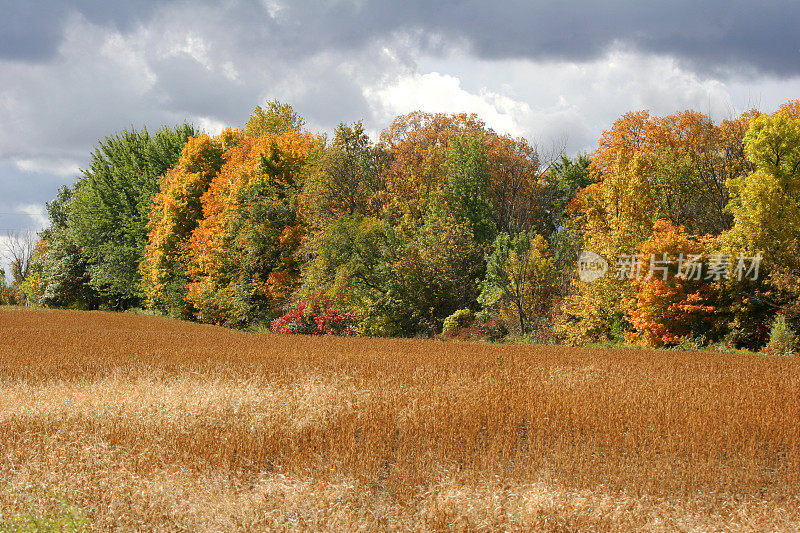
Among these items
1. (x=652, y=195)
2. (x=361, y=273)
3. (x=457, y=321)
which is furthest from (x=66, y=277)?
(x=652, y=195)

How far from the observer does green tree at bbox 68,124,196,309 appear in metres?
46.2

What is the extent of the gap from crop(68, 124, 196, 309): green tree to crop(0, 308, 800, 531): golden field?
1362 inches

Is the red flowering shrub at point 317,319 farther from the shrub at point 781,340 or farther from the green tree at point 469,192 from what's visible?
the shrub at point 781,340

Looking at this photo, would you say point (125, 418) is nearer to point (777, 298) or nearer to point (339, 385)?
point (339, 385)

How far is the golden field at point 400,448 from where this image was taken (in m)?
5.95

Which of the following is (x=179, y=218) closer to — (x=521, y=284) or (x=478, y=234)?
(x=478, y=234)

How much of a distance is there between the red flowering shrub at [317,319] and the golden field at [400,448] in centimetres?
1271

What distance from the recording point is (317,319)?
26609mm

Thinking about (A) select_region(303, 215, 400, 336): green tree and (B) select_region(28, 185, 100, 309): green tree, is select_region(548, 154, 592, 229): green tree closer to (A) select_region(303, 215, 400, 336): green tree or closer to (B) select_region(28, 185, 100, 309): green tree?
(A) select_region(303, 215, 400, 336): green tree

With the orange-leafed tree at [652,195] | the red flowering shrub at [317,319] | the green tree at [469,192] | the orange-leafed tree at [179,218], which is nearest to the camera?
the orange-leafed tree at [652,195]

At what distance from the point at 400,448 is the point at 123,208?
46.0 meters

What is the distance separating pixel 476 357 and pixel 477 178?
17.8 metres

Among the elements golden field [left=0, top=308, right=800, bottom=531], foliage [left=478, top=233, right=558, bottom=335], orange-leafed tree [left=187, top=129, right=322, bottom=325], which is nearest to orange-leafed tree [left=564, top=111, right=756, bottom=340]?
foliage [left=478, top=233, right=558, bottom=335]

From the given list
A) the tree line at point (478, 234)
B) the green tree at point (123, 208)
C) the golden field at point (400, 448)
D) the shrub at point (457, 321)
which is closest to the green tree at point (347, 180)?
the tree line at point (478, 234)
